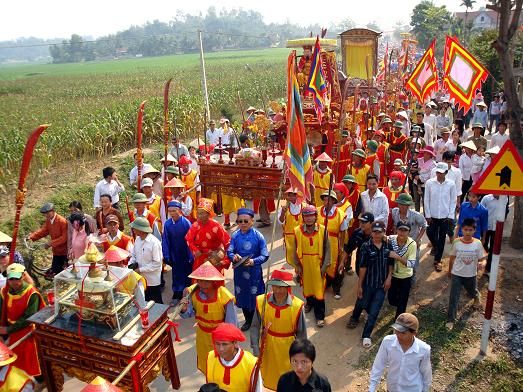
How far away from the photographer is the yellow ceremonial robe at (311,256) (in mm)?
5938

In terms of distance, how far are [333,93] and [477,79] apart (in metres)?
4.66

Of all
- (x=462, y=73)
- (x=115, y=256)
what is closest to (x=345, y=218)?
(x=115, y=256)

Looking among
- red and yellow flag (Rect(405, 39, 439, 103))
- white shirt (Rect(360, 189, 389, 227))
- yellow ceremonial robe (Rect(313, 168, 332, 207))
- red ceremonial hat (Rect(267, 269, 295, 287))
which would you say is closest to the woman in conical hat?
red ceremonial hat (Rect(267, 269, 295, 287))

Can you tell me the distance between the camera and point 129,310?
429 cm

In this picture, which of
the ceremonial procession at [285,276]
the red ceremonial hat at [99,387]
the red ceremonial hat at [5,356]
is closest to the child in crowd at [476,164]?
the ceremonial procession at [285,276]

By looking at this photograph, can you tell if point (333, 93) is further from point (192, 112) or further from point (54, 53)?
point (54, 53)

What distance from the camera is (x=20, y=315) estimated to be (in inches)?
181

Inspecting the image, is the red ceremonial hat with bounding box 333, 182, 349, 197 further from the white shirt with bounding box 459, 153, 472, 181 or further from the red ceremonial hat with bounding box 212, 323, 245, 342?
the red ceremonial hat with bounding box 212, 323, 245, 342

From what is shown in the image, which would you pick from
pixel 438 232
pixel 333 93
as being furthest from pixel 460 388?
pixel 333 93

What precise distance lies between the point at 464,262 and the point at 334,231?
1734mm

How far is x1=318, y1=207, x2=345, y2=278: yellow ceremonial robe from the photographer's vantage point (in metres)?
6.54

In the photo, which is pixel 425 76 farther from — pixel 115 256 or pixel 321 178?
pixel 115 256

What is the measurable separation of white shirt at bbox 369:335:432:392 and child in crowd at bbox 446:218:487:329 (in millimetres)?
2140

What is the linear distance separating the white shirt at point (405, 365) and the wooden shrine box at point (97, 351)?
6.36 feet
